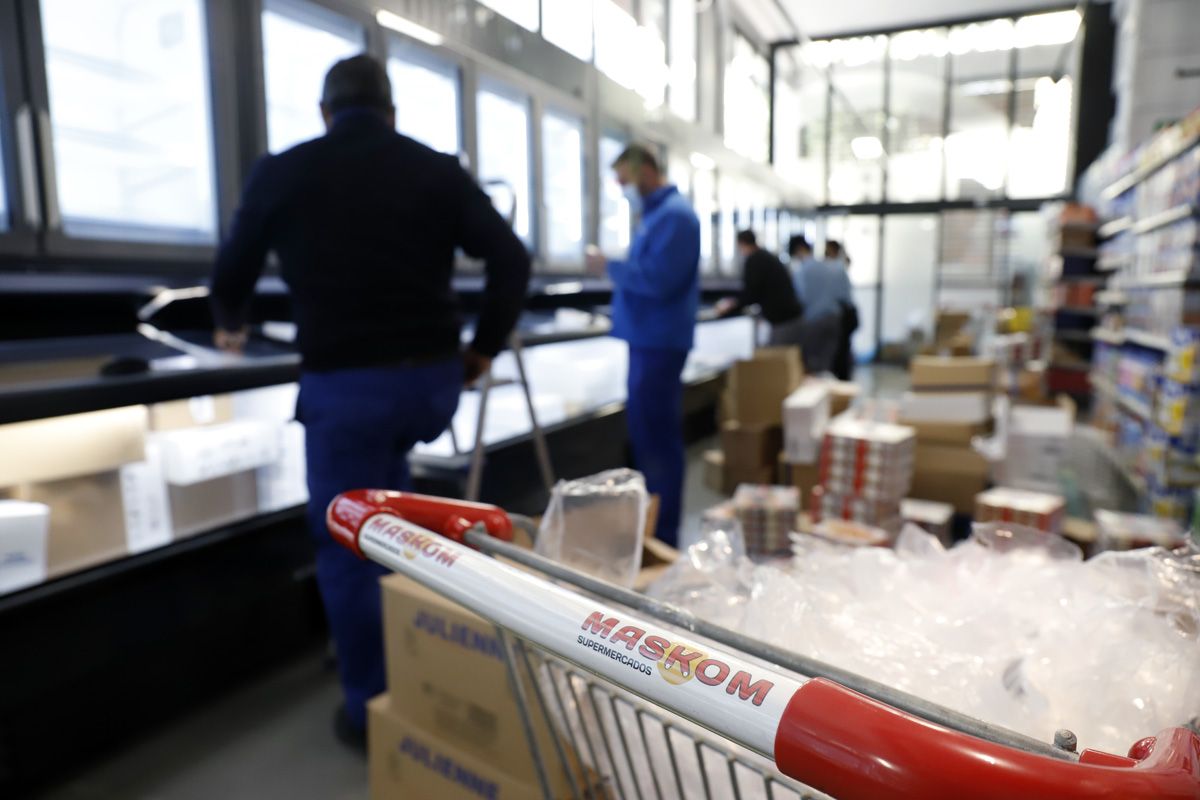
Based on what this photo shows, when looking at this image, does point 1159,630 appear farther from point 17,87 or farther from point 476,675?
point 17,87

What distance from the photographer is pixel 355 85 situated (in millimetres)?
1758

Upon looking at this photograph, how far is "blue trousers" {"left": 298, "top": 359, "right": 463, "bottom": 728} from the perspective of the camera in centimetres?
174

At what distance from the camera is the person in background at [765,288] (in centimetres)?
559

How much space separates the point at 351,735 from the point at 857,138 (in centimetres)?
1261

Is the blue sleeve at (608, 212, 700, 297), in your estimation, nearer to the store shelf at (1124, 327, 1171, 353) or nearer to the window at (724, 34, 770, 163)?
the store shelf at (1124, 327, 1171, 353)

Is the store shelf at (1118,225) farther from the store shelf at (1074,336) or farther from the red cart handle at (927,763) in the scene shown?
the red cart handle at (927,763)

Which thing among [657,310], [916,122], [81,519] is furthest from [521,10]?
[916,122]

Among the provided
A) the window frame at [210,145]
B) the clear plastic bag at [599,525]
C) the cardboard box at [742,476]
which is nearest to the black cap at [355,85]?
the window frame at [210,145]

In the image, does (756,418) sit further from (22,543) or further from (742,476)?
(22,543)

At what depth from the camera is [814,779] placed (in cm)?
39

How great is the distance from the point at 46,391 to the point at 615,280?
207 centimetres

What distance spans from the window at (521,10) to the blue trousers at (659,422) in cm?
197

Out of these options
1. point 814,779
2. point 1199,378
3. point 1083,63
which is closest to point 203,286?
point 814,779

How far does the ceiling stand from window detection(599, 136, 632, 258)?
543 cm
